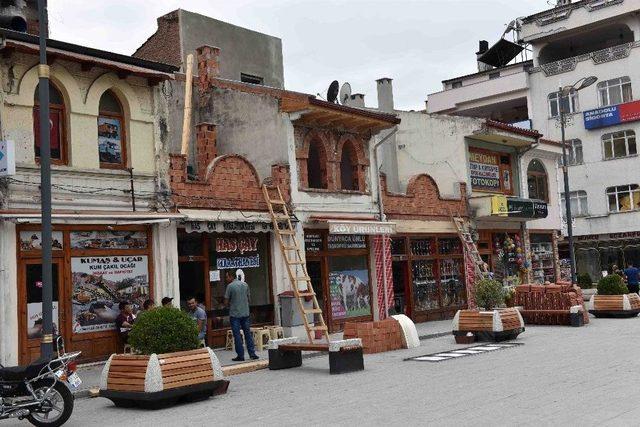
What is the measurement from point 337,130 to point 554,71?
33.0m

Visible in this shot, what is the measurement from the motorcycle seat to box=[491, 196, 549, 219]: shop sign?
791 inches

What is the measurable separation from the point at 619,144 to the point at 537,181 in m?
17.9

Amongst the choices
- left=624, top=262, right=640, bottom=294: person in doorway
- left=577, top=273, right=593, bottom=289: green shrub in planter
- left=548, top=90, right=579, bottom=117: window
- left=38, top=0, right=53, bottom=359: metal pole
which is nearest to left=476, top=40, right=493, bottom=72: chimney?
left=548, top=90, right=579, bottom=117: window

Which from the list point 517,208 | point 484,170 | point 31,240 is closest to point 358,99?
point 484,170

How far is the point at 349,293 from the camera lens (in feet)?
73.3

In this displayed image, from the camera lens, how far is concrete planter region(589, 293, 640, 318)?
22.8 m

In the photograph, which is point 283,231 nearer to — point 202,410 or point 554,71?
point 202,410

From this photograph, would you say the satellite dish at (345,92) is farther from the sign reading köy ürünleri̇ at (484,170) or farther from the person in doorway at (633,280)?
the person in doorway at (633,280)

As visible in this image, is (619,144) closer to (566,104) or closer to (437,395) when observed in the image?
(566,104)

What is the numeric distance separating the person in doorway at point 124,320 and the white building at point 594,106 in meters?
38.2

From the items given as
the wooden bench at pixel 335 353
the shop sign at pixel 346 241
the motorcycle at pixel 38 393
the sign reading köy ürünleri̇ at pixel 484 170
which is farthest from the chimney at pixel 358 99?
the motorcycle at pixel 38 393

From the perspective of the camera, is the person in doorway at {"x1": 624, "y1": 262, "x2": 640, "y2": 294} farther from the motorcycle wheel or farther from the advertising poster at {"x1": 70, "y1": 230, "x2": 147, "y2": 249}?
the motorcycle wheel

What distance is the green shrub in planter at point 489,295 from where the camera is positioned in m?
18.1

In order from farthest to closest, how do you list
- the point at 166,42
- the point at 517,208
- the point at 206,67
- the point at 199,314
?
the point at 517,208, the point at 166,42, the point at 206,67, the point at 199,314
